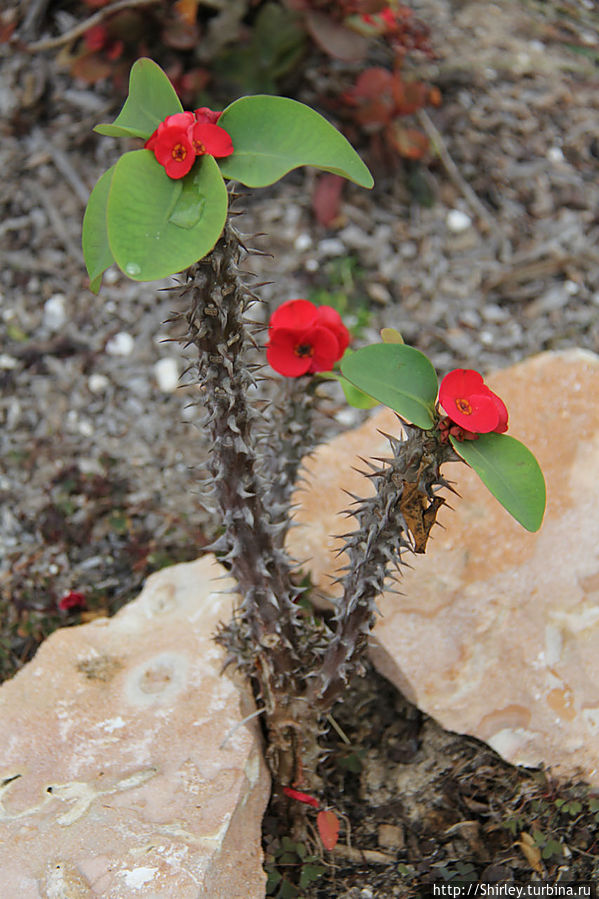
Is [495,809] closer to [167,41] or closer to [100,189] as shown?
[100,189]

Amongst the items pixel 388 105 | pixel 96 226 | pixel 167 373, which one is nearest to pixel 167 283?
pixel 167 373

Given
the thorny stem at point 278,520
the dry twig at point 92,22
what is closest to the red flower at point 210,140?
the thorny stem at point 278,520

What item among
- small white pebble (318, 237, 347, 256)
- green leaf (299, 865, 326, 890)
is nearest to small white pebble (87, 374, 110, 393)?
small white pebble (318, 237, 347, 256)

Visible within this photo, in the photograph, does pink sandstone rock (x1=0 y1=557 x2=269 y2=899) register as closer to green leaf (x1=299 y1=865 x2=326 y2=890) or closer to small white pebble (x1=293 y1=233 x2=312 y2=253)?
green leaf (x1=299 y1=865 x2=326 y2=890)

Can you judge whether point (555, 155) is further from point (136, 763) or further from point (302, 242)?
point (136, 763)

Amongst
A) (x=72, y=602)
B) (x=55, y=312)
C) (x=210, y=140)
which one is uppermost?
(x=210, y=140)

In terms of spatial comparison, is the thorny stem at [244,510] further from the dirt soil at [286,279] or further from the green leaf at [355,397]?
the dirt soil at [286,279]
